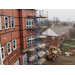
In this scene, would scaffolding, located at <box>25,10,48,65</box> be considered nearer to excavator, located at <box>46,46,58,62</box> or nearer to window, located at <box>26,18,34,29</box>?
window, located at <box>26,18,34,29</box>

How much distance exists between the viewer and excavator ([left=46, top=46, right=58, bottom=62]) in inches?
178

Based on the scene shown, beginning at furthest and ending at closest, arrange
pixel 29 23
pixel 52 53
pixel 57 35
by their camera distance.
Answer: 1. pixel 52 53
2. pixel 57 35
3. pixel 29 23

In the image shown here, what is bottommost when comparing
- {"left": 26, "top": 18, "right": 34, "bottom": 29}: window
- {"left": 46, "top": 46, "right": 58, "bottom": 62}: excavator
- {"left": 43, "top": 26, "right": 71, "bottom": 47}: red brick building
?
{"left": 46, "top": 46, "right": 58, "bottom": 62}: excavator

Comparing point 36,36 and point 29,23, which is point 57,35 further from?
point 29,23

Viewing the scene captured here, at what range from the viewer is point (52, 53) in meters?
4.86

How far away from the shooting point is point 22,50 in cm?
322

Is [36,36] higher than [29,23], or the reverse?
[29,23]

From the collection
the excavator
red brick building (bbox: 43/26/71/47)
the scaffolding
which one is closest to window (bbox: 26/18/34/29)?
the scaffolding

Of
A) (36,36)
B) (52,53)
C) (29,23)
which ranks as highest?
(29,23)

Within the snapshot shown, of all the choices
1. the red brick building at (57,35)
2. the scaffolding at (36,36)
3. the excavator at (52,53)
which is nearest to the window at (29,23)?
the scaffolding at (36,36)

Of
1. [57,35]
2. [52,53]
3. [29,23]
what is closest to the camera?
[29,23]

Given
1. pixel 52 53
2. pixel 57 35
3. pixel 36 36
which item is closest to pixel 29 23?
pixel 36 36

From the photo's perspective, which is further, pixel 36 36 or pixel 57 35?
pixel 57 35
